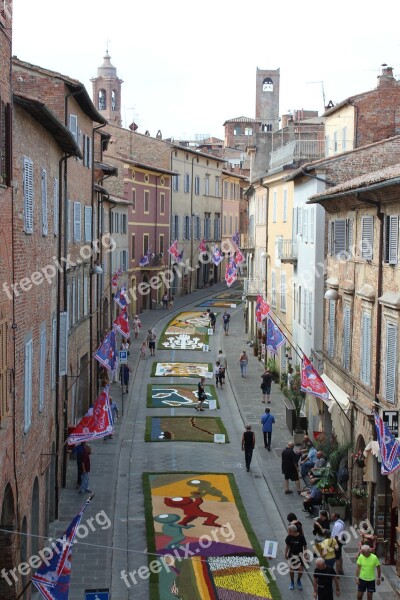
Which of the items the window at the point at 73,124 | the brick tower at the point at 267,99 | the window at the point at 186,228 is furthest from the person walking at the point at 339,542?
the brick tower at the point at 267,99

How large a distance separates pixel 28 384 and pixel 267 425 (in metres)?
14.4

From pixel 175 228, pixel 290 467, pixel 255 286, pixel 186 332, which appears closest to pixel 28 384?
pixel 290 467

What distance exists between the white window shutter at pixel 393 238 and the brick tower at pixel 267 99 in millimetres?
102533

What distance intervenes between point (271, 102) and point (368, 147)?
94311 mm

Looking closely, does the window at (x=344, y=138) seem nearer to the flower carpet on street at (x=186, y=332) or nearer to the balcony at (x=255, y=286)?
the balcony at (x=255, y=286)

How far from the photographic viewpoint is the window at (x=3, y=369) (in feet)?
46.4

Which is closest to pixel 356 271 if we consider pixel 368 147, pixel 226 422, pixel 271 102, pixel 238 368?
pixel 368 147

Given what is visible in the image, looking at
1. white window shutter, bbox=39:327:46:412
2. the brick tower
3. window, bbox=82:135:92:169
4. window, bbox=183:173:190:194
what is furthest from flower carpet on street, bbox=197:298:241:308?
white window shutter, bbox=39:327:46:412

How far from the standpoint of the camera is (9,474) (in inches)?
587

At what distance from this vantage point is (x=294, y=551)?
63.9 feet

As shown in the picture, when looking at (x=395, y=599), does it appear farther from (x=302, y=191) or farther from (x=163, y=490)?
(x=302, y=191)

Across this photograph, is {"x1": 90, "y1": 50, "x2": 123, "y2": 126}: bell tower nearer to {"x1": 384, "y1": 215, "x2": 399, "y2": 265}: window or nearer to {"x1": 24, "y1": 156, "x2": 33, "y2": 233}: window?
{"x1": 384, "y1": 215, "x2": 399, "y2": 265}: window

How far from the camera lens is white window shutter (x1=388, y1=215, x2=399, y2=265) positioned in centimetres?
2092

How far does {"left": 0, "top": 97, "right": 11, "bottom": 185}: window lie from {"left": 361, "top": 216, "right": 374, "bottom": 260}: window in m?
11.5
